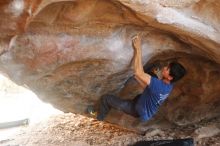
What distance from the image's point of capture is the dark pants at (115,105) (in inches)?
165

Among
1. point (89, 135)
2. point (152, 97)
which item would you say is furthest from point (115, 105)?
point (89, 135)

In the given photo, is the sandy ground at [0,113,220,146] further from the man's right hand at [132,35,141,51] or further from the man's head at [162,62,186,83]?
the man's right hand at [132,35,141,51]

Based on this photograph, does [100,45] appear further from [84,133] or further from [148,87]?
[84,133]

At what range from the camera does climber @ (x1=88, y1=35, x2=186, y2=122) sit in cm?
365

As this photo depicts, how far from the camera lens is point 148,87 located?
12.2 feet

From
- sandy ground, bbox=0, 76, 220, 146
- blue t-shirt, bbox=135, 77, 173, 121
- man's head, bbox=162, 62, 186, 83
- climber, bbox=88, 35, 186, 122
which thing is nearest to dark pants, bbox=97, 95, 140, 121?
climber, bbox=88, 35, 186, 122

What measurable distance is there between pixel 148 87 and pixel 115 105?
629 mm

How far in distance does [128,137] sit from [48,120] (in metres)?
1.81

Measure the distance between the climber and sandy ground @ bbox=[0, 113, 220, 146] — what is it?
85 cm

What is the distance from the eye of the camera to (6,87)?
9047 mm

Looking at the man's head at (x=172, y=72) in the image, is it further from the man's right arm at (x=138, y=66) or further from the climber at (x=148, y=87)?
the man's right arm at (x=138, y=66)

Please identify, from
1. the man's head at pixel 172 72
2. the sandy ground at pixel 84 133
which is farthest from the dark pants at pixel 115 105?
the sandy ground at pixel 84 133

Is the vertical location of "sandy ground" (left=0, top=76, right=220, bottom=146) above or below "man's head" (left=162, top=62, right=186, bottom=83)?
below

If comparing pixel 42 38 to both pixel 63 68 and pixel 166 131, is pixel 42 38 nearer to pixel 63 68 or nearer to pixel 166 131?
pixel 63 68
